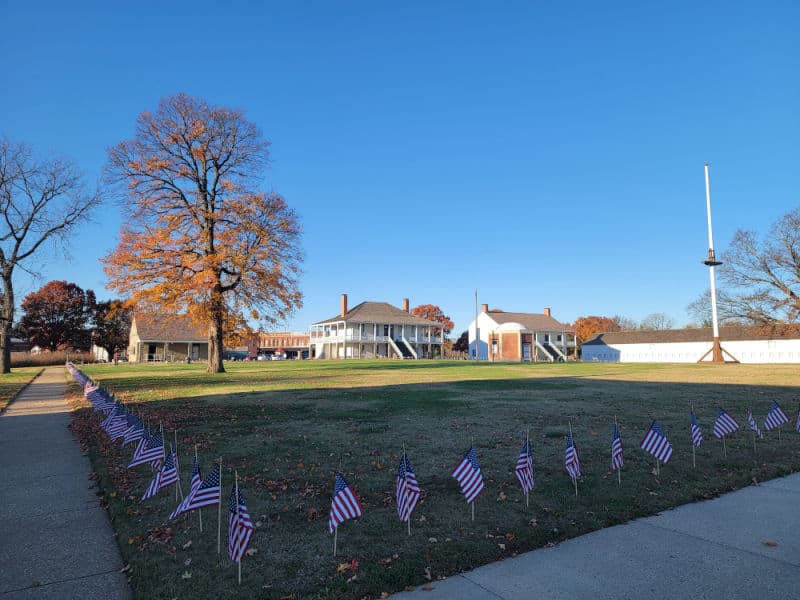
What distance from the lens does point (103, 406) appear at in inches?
498

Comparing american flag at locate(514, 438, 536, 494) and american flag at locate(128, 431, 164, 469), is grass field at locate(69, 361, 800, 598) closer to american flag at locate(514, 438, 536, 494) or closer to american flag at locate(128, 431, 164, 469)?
american flag at locate(514, 438, 536, 494)

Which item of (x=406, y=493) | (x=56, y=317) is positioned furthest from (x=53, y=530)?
(x=56, y=317)

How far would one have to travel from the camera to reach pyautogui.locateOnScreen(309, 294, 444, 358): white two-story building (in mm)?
71000

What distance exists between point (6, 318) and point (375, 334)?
147 feet

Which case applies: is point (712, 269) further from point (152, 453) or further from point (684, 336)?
point (152, 453)

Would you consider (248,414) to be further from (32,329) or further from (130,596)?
(32,329)

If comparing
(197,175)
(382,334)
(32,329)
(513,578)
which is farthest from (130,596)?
(32,329)

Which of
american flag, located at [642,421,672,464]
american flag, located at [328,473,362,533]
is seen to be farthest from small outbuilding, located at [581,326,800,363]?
american flag, located at [328,473,362,533]

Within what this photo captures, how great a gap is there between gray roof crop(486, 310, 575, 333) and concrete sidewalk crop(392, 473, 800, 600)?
7720 centimetres

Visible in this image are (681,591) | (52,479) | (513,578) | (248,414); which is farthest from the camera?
(248,414)

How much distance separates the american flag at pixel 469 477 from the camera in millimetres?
5750

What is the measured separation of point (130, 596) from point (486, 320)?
271ft

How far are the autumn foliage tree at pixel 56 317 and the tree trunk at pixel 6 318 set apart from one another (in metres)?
52.0

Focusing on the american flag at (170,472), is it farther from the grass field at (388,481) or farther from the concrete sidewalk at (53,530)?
the concrete sidewalk at (53,530)
